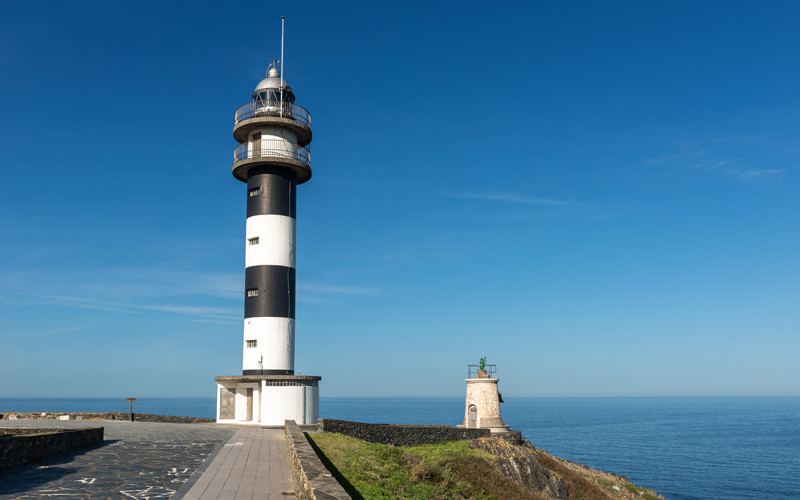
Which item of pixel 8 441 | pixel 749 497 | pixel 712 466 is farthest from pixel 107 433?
pixel 712 466

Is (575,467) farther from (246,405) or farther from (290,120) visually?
(290,120)

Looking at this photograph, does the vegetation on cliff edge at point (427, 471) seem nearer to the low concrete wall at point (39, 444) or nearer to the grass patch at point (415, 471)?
the grass patch at point (415, 471)

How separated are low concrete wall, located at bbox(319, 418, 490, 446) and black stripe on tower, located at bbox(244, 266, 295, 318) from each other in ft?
19.2

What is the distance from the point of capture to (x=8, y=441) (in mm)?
13438

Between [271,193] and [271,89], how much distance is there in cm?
540

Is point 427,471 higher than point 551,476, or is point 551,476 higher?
point 427,471

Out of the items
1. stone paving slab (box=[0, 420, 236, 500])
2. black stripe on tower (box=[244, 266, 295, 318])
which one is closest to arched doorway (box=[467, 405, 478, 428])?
black stripe on tower (box=[244, 266, 295, 318])

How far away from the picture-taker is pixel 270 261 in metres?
28.1

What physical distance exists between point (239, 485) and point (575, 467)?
31773mm

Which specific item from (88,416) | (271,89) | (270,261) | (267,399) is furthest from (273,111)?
(88,416)

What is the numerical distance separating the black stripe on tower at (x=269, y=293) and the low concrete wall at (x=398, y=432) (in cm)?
585

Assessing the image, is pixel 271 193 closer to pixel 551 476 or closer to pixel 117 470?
pixel 117 470

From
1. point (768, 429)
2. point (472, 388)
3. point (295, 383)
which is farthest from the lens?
point (768, 429)

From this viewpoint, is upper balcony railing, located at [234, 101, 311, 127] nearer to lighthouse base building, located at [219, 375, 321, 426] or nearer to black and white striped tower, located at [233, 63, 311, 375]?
black and white striped tower, located at [233, 63, 311, 375]
